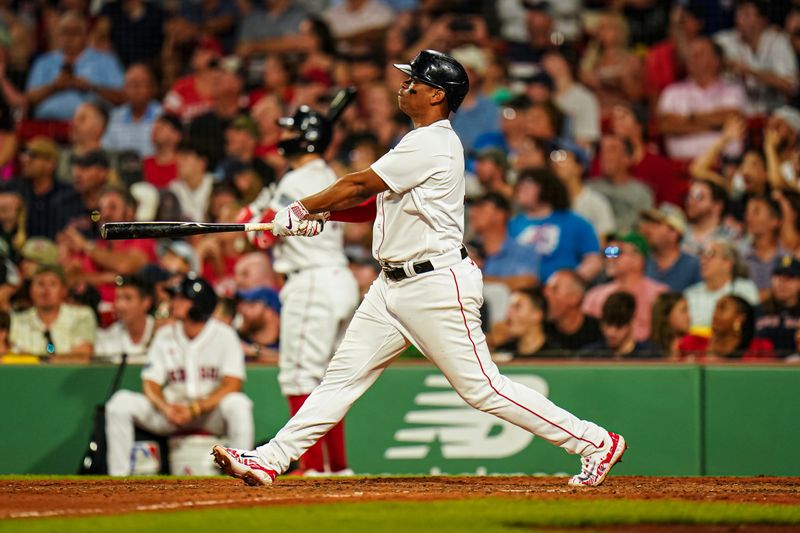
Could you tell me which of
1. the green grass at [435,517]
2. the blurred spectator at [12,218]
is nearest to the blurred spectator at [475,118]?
the blurred spectator at [12,218]

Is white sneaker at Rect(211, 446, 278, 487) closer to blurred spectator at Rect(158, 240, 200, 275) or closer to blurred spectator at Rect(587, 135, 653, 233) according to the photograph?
blurred spectator at Rect(158, 240, 200, 275)

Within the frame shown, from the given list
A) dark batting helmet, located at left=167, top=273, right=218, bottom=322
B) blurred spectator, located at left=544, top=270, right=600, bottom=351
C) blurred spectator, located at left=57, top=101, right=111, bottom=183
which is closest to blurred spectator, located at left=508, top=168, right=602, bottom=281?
blurred spectator, located at left=544, top=270, right=600, bottom=351

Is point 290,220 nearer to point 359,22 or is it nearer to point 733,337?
point 733,337

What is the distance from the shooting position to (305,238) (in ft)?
23.6

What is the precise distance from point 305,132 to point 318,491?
102 inches

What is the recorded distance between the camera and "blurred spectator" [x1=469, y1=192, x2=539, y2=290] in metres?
8.76

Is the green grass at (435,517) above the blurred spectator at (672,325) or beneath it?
beneath

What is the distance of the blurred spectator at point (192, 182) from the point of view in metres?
9.94

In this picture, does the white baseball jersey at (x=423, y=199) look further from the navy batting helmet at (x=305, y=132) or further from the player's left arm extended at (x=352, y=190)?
the navy batting helmet at (x=305, y=132)

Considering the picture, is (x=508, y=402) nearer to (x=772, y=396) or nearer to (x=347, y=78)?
(x=772, y=396)

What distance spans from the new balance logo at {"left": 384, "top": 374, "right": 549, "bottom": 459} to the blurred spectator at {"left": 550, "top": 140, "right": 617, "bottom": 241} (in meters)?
1.72

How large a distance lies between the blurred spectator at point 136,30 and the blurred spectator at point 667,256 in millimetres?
5223

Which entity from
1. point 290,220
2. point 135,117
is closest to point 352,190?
point 290,220

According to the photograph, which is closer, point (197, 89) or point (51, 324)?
Result: point (51, 324)
